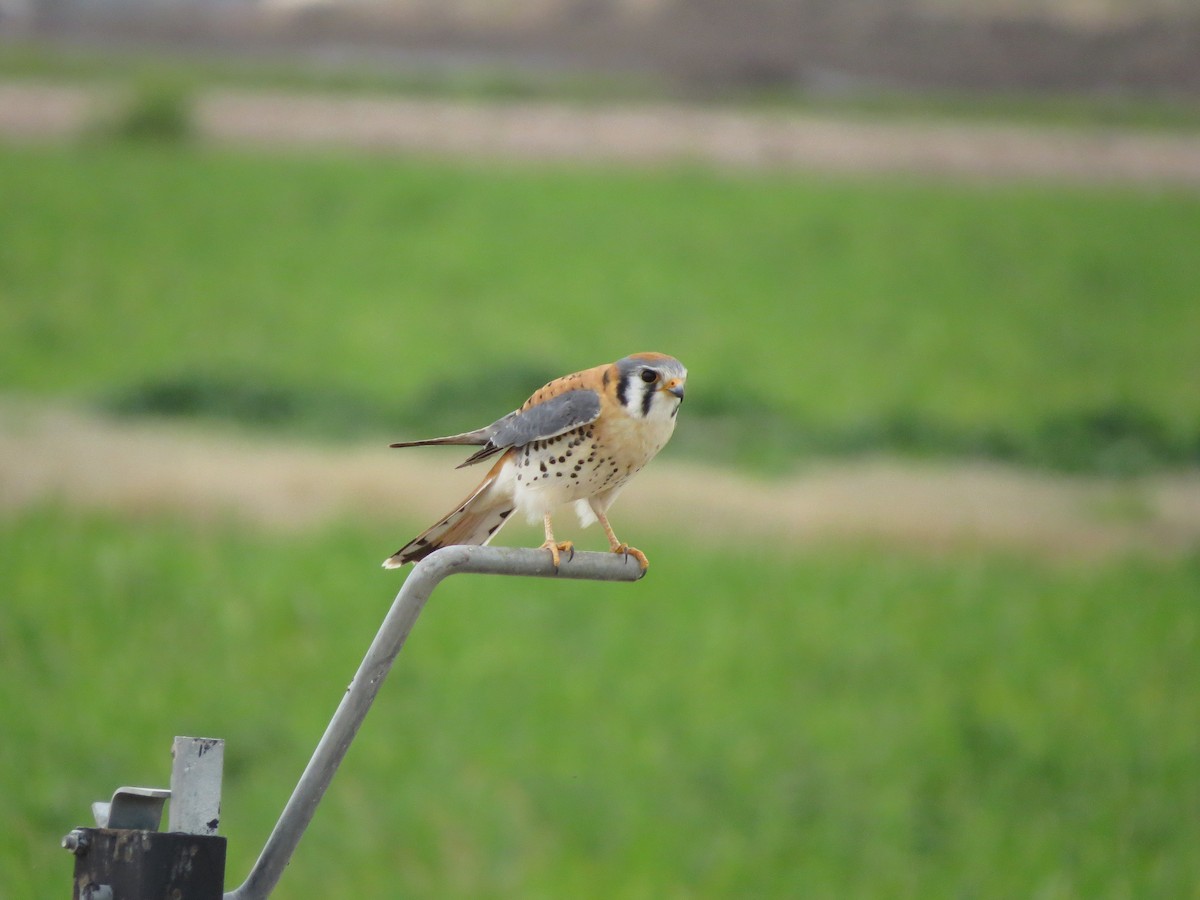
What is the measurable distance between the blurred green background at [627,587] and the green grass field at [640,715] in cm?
3

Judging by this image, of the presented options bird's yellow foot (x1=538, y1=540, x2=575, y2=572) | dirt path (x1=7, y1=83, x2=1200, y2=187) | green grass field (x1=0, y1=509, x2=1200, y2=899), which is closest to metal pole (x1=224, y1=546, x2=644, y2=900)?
bird's yellow foot (x1=538, y1=540, x2=575, y2=572)

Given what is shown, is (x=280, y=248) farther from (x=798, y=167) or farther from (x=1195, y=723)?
(x=1195, y=723)

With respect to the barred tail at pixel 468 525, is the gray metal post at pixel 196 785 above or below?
below

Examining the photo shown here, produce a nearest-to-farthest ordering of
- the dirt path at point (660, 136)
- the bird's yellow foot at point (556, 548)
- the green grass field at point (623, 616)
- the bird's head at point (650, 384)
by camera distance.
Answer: the bird's yellow foot at point (556, 548), the bird's head at point (650, 384), the green grass field at point (623, 616), the dirt path at point (660, 136)

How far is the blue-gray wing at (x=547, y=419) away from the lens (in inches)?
92.9

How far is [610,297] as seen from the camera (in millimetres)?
21922

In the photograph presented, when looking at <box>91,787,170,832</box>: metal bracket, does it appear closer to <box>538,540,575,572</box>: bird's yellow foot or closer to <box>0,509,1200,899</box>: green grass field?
<box>538,540,575,572</box>: bird's yellow foot

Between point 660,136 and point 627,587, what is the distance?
1953 centimetres

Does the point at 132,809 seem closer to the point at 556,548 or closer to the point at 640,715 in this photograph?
the point at 556,548

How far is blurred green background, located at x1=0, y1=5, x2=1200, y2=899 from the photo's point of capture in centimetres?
943

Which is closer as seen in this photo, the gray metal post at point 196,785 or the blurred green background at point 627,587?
the gray metal post at point 196,785

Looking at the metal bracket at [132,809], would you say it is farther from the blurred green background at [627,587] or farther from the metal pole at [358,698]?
the blurred green background at [627,587]

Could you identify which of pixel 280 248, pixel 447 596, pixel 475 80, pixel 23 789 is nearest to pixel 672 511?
pixel 447 596

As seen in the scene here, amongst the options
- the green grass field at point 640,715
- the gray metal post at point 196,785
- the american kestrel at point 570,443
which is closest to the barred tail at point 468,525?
the american kestrel at point 570,443
